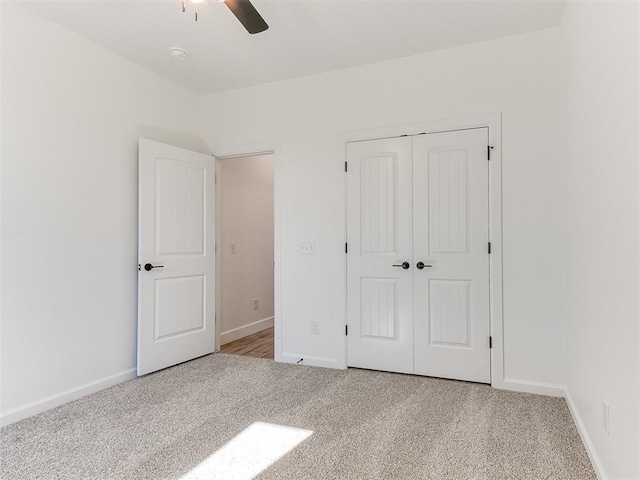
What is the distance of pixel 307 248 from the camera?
11.4 feet

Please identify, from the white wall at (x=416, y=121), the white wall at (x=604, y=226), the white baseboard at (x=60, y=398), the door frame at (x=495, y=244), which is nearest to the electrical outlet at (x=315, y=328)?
the white wall at (x=416, y=121)

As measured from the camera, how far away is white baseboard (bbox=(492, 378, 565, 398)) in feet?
8.70

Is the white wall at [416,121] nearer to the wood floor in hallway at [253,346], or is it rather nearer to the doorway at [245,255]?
the wood floor in hallway at [253,346]

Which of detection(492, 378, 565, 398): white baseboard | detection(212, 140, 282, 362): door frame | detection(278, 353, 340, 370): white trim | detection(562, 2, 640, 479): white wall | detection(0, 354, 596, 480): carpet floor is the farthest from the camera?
detection(212, 140, 282, 362): door frame

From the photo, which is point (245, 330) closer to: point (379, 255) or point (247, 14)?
point (379, 255)

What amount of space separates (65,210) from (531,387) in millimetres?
3502

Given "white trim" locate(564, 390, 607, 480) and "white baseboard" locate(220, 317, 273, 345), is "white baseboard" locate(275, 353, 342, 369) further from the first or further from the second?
"white trim" locate(564, 390, 607, 480)

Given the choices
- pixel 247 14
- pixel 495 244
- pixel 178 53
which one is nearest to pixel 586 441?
pixel 495 244

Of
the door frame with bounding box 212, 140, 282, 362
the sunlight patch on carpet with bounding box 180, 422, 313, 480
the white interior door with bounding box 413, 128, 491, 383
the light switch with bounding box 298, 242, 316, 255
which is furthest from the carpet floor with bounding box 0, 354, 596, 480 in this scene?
the light switch with bounding box 298, 242, 316, 255

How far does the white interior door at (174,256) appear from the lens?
10.5 feet

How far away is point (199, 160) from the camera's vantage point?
12.1ft

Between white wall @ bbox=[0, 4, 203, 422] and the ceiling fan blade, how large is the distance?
1.54m

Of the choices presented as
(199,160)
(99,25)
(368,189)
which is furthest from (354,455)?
(99,25)

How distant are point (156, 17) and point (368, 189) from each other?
1.97 m
